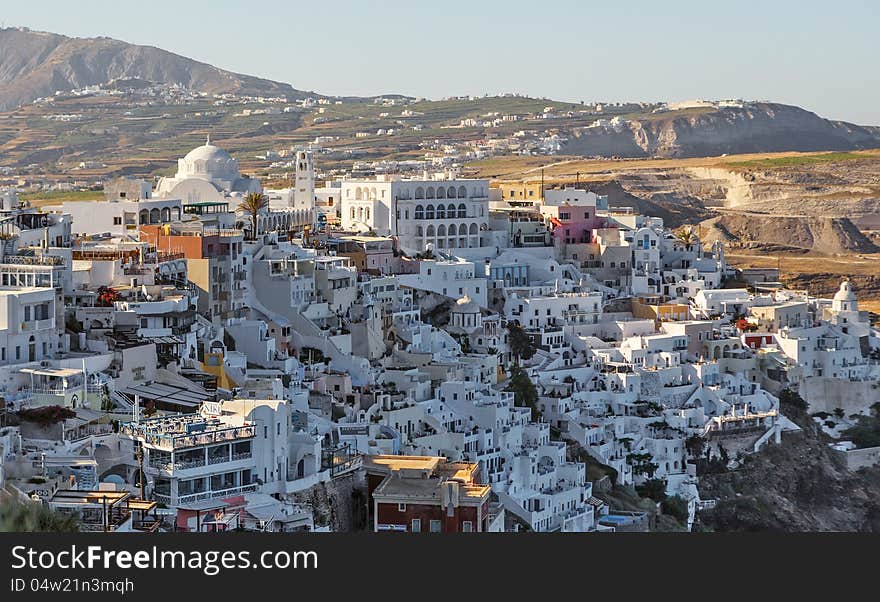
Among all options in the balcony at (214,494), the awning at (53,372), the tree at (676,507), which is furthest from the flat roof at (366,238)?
the balcony at (214,494)

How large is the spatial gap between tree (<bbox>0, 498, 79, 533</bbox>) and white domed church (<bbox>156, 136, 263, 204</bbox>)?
82.0 ft

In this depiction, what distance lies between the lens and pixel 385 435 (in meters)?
32.0

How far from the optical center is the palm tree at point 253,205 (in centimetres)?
4531

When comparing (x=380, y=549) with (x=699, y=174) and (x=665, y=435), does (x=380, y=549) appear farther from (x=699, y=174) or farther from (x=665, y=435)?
(x=699, y=174)

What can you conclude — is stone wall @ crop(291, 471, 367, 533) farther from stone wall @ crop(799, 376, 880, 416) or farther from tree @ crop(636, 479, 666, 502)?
stone wall @ crop(799, 376, 880, 416)

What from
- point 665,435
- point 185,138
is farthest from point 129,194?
point 185,138

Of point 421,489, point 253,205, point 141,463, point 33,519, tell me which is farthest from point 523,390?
point 33,519

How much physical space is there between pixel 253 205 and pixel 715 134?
109m

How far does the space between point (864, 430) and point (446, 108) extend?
11349 centimetres

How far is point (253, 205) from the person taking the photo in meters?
45.8

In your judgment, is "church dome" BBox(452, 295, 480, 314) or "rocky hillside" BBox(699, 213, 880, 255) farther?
"rocky hillside" BBox(699, 213, 880, 255)

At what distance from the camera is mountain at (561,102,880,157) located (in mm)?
141500

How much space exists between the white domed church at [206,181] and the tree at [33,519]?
82.0 feet

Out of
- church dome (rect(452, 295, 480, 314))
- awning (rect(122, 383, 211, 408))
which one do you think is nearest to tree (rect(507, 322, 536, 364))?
church dome (rect(452, 295, 480, 314))
